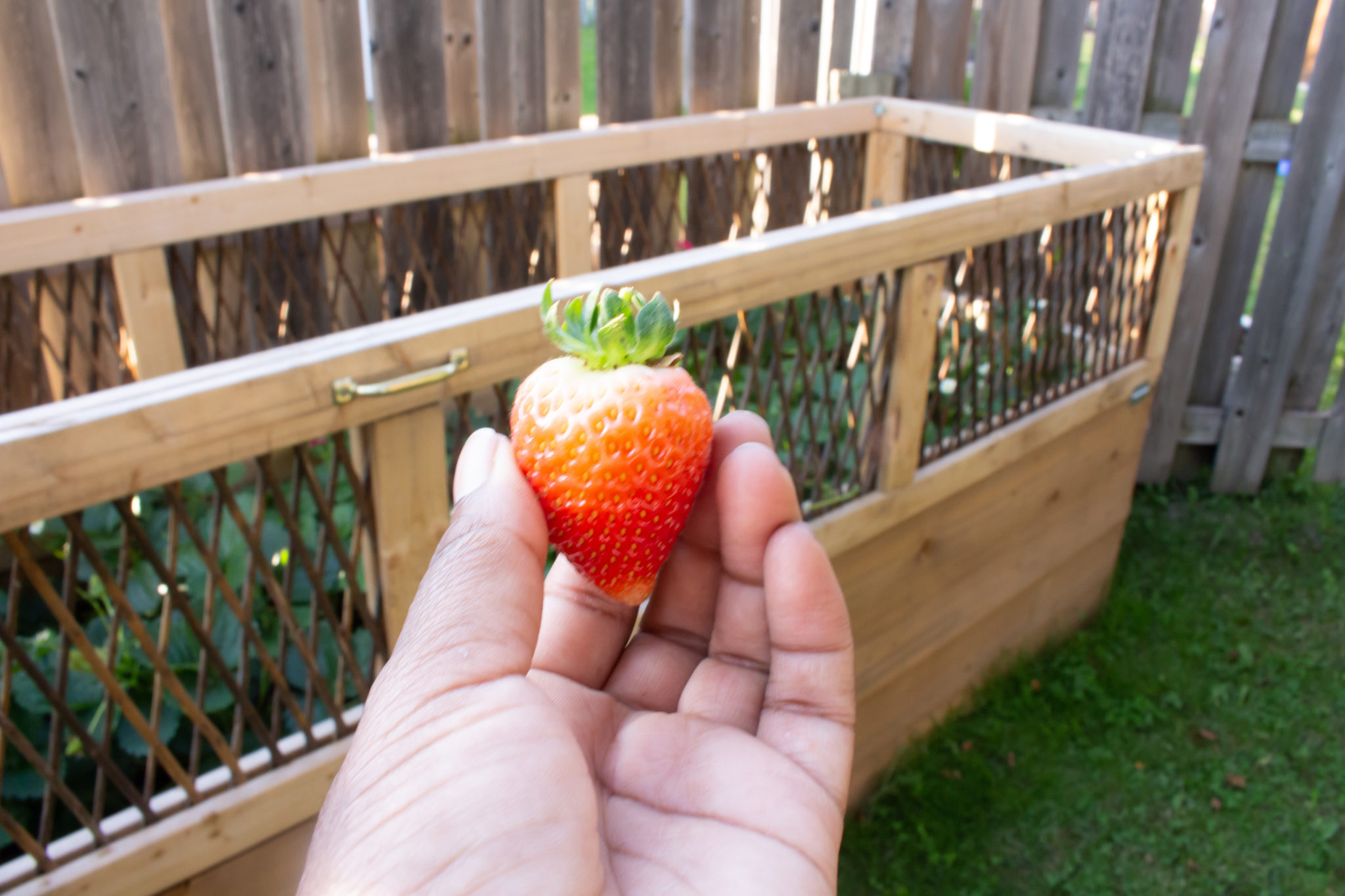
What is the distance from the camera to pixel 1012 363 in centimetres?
212

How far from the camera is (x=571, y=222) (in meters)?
2.53

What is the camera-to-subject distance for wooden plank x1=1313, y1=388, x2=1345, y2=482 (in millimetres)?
3088

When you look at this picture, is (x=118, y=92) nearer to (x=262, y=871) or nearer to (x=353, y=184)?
(x=353, y=184)

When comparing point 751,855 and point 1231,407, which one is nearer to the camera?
point 751,855

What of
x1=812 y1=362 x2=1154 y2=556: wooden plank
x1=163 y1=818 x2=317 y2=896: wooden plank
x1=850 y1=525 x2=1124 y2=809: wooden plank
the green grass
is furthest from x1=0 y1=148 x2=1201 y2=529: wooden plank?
the green grass

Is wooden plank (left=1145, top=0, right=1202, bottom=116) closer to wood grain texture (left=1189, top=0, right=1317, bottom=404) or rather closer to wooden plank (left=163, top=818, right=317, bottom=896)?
wood grain texture (left=1189, top=0, right=1317, bottom=404)

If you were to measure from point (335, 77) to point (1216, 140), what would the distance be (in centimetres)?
230

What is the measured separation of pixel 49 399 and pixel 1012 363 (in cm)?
202

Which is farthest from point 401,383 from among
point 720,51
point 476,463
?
point 720,51

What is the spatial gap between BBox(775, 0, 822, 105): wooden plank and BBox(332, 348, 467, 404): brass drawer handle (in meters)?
2.21

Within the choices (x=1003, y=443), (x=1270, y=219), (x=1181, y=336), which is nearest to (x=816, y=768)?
(x=1003, y=443)

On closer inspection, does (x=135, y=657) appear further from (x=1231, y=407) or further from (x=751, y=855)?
(x=1231, y=407)

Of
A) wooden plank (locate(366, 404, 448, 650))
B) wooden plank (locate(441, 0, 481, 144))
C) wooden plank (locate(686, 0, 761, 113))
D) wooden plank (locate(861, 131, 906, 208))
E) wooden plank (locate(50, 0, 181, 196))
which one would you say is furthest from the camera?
wooden plank (locate(861, 131, 906, 208))

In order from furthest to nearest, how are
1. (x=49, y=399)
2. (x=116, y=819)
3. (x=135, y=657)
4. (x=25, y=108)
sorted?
(x=49, y=399) < (x=25, y=108) < (x=135, y=657) < (x=116, y=819)
